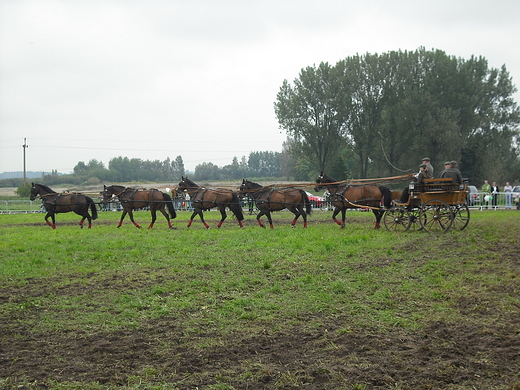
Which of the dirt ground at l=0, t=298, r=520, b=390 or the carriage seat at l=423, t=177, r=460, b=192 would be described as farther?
the carriage seat at l=423, t=177, r=460, b=192

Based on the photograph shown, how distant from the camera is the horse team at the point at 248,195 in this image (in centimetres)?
1648

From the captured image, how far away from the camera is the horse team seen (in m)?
16.5

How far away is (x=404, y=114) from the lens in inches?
1720

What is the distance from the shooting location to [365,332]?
19.1 ft

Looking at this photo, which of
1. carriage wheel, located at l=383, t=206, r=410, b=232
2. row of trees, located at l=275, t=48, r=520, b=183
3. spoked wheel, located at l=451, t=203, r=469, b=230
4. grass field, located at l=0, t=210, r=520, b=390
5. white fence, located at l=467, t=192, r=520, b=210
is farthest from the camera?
row of trees, located at l=275, t=48, r=520, b=183

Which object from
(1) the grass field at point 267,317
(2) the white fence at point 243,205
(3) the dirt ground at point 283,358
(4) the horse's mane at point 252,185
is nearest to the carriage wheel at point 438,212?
(1) the grass field at point 267,317

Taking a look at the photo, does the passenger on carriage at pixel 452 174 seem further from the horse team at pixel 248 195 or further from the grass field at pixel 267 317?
the horse team at pixel 248 195

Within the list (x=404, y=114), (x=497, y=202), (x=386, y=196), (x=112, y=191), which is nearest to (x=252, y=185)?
(x=386, y=196)

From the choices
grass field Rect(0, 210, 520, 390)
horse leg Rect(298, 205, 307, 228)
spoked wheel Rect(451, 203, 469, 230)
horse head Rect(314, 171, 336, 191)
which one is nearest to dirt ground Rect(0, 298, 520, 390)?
grass field Rect(0, 210, 520, 390)

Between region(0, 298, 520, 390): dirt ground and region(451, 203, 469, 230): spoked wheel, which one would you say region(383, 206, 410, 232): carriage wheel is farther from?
region(0, 298, 520, 390): dirt ground

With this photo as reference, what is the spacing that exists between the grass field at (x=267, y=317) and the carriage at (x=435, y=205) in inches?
71.3

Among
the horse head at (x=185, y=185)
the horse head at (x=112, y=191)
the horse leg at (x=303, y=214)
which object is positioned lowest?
the horse leg at (x=303, y=214)

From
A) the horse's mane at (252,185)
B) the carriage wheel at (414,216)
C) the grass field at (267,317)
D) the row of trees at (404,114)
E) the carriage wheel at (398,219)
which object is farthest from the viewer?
the row of trees at (404,114)

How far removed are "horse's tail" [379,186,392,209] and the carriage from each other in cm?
108
